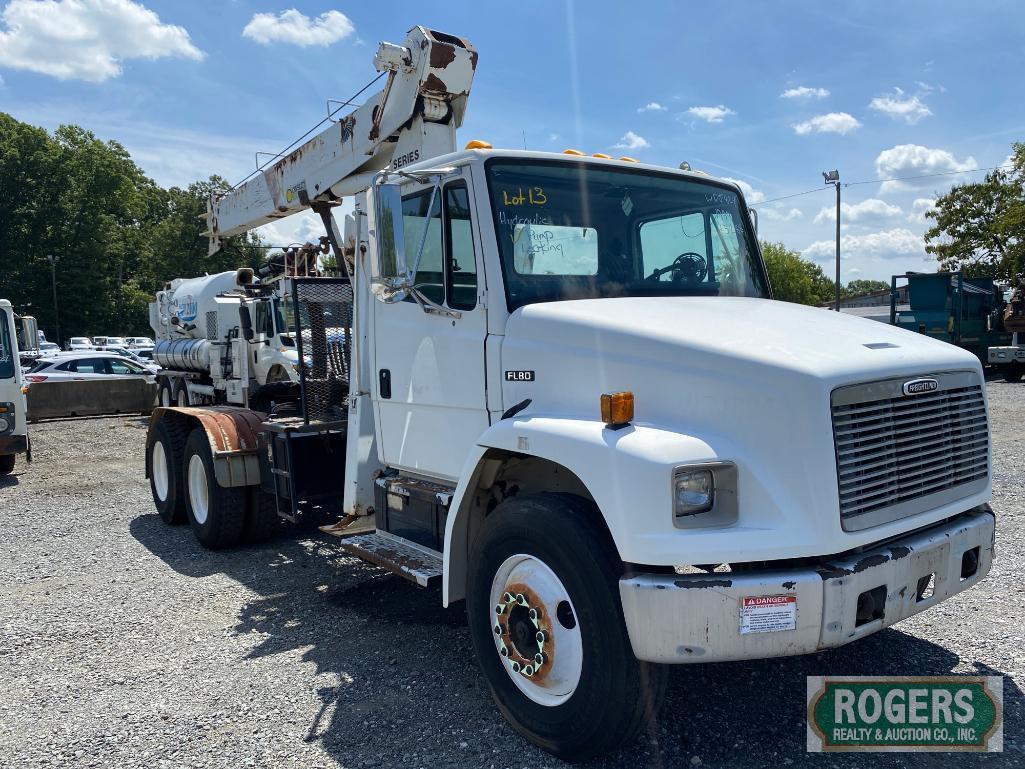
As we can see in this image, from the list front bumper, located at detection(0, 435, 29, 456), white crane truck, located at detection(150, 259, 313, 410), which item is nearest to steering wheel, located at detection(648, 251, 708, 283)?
white crane truck, located at detection(150, 259, 313, 410)

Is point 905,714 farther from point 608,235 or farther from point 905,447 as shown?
point 608,235

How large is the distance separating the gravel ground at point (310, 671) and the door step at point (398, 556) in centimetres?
55

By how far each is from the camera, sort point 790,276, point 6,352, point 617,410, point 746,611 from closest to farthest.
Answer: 1. point 746,611
2. point 617,410
3. point 6,352
4. point 790,276

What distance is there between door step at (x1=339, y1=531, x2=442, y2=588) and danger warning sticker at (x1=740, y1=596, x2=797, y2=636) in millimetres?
1762

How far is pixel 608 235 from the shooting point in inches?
165

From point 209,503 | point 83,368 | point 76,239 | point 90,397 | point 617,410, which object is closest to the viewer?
point 617,410

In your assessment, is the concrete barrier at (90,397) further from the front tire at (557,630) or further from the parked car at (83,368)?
the front tire at (557,630)

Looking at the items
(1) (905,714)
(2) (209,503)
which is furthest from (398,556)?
(2) (209,503)

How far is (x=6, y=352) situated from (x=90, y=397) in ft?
24.7

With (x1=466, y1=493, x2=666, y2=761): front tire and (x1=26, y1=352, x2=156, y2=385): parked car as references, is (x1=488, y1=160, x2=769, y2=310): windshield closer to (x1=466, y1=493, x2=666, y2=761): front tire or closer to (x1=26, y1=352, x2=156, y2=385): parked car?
(x1=466, y1=493, x2=666, y2=761): front tire

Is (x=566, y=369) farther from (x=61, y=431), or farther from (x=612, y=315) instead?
(x=61, y=431)

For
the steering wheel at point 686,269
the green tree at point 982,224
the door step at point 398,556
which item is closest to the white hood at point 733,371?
the steering wheel at point 686,269

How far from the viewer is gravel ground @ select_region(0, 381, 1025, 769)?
139 inches

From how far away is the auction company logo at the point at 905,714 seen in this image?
3.47 m
